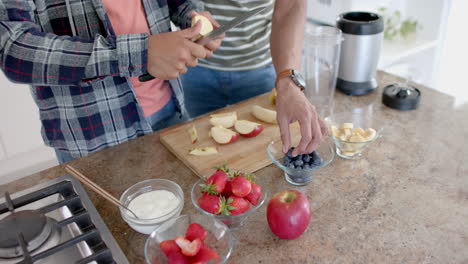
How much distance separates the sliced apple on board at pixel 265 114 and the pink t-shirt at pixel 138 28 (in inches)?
13.7

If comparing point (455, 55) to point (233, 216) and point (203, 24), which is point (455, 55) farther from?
point (233, 216)

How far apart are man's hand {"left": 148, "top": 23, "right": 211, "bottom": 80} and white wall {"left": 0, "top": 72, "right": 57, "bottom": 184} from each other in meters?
1.68

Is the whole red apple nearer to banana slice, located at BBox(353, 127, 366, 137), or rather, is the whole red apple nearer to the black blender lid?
banana slice, located at BBox(353, 127, 366, 137)

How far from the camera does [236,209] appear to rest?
936 mm

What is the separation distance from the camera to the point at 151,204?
99 cm

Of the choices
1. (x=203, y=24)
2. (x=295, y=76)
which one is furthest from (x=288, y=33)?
(x=203, y=24)

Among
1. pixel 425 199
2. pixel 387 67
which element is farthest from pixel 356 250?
pixel 387 67

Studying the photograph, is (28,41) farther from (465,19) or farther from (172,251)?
(465,19)

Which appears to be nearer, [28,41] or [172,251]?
[172,251]

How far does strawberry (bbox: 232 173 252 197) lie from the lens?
0.95 m

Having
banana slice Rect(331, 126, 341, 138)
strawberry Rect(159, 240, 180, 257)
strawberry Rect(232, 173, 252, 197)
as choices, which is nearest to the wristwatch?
banana slice Rect(331, 126, 341, 138)

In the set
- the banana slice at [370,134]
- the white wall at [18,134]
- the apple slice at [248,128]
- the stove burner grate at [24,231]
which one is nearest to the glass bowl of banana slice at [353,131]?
the banana slice at [370,134]

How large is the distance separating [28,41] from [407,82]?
1.31 m

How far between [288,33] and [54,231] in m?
0.95
